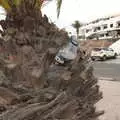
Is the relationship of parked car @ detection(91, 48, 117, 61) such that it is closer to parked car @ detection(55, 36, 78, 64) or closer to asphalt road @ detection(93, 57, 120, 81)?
asphalt road @ detection(93, 57, 120, 81)

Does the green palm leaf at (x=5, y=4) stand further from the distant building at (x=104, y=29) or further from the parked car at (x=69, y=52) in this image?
the distant building at (x=104, y=29)

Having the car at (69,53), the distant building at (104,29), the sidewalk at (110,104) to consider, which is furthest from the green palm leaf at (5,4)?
the distant building at (104,29)

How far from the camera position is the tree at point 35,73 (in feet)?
17.0

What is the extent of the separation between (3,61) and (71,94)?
4.20ft

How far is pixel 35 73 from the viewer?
5.35 metres

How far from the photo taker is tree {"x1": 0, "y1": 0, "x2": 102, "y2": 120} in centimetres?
519

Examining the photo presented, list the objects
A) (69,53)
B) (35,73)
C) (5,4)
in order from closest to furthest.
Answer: (35,73) → (5,4) → (69,53)

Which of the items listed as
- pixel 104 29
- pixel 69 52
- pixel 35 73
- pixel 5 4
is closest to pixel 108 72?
pixel 69 52

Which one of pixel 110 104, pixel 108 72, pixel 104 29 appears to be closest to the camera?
pixel 110 104

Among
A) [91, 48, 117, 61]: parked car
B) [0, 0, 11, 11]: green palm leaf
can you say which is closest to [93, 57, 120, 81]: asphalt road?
[91, 48, 117, 61]: parked car

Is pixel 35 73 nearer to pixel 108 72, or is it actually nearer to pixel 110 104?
pixel 110 104

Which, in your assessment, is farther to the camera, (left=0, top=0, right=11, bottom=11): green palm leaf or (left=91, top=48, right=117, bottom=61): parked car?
(left=91, top=48, right=117, bottom=61): parked car

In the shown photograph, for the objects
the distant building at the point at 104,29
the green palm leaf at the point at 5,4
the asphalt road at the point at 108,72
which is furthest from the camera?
the distant building at the point at 104,29

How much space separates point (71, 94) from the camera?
5906mm
